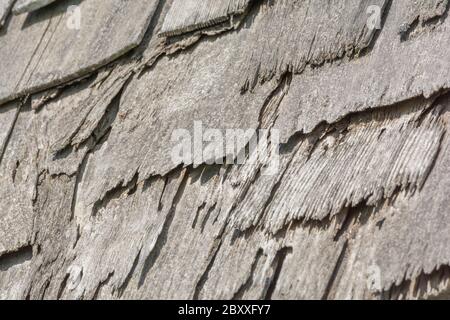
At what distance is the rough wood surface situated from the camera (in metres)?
1.99

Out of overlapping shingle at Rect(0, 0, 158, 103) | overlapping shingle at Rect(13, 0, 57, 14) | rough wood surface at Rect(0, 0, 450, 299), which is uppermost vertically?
overlapping shingle at Rect(13, 0, 57, 14)

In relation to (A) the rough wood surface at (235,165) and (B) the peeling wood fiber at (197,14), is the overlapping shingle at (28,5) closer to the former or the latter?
(A) the rough wood surface at (235,165)

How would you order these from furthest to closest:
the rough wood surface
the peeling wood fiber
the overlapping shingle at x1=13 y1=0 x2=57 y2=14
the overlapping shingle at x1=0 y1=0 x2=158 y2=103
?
the overlapping shingle at x1=13 y1=0 x2=57 y2=14 < the overlapping shingle at x1=0 y1=0 x2=158 y2=103 < the peeling wood fiber < the rough wood surface

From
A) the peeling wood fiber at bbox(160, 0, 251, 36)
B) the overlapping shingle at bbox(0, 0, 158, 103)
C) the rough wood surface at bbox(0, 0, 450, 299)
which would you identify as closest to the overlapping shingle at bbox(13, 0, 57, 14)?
the overlapping shingle at bbox(0, 0, 158, 103)

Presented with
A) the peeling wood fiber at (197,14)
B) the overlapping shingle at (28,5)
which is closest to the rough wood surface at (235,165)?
the peeling wood fiber at (197,14)

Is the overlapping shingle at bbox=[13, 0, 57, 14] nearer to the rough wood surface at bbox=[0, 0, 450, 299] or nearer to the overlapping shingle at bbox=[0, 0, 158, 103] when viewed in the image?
the overlapping shingle at bbox=[0, 0, 158, 103]

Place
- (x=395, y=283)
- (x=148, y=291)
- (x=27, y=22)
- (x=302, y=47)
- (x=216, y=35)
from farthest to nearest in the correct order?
(x=27, y=22)
(x=216, y=35)
(x=302, y=47)
(x=148, y=291)
(x=395, y=283)

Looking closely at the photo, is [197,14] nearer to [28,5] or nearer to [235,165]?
[235,165]

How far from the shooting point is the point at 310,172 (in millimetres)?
2182

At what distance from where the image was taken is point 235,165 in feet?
7.64

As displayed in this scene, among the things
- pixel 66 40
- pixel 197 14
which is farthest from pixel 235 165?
pixel 66 40

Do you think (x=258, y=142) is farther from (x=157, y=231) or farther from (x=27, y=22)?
(x=27, y=22)

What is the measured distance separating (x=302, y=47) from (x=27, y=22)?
4.54 feet
